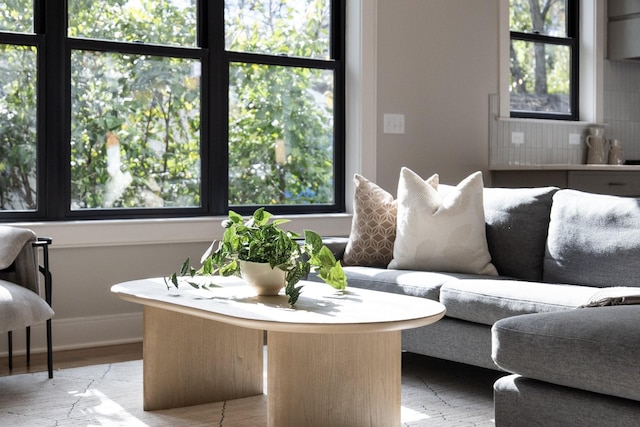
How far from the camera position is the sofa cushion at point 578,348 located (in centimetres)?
235

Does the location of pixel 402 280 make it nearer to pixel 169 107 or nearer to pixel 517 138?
pixel 169 107

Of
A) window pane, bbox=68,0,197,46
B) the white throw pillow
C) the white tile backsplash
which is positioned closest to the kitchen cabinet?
the white tile backsplash

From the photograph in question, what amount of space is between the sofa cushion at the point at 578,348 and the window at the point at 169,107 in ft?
8.69

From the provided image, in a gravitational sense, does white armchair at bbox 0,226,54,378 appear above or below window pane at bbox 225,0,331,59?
below

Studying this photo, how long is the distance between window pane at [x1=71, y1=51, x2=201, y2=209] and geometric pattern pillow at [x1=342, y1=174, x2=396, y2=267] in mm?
998

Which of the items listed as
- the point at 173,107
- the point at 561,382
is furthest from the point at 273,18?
the point at 561,382

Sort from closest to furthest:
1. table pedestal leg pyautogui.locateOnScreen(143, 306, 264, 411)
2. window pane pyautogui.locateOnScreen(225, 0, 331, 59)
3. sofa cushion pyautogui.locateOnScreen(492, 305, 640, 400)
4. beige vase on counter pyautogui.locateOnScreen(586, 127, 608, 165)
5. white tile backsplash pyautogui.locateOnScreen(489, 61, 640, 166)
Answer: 1. sofa cushion pyautogui.locateOnScreen(492, 305, 640, 400)
2. table pedestal leg pyautogui.locateOnScreen(143, 306, 264, 411)
3. window pane pyautogui.locateOnScreen(225, 0, 331, 59)
4. white tile backsplash pyautogui.locateOnScreen(489, 61, 640, 166)
5. beige vase on counter pyautogui.locateOnScreen(586, 127, 608, 165)

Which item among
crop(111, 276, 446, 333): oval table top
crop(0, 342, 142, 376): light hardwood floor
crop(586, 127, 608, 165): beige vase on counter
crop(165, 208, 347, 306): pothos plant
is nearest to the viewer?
crop(111, 276, 446, 333): oval table top

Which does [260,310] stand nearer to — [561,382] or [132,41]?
[561,382]

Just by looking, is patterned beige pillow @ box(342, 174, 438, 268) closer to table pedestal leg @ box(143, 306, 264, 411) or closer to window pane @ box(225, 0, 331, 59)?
table pedestal leg @ box(143, 306, 264, 411)

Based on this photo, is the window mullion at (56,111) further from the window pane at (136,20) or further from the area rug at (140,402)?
the area rug at (140,402)

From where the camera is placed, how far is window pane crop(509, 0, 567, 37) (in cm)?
604

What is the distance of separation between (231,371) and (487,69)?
2.98 m

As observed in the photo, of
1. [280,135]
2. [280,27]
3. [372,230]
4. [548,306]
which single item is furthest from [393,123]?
[548,306]
